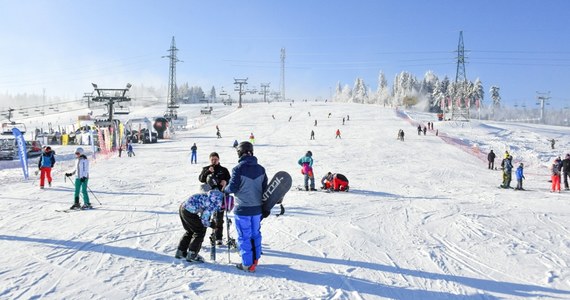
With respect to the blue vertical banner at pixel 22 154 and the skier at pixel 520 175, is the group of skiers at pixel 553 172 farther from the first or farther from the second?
the blue vertical banner at pixel 22 154

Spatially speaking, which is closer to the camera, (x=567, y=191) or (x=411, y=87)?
(x=567, y=191)

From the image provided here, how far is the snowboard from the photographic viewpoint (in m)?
5.15

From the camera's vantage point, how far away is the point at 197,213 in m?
5.26

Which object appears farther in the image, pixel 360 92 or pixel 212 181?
pixel 360 92

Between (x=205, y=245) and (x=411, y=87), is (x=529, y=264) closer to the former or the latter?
(x=205, y=245)

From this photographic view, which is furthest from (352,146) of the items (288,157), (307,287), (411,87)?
(411,87)

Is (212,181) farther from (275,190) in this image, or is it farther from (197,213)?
(275,190)

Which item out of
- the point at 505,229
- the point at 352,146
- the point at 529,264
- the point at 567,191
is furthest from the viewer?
the point at 352,146

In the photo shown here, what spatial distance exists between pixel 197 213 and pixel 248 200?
773 mm

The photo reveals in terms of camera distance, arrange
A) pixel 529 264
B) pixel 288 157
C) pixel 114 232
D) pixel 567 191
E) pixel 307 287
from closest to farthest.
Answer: pixel 307 287
pixel 529 264
pixel 114 232
pixel 567 191
pixel 288 157

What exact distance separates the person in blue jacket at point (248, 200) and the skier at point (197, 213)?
1.14ft

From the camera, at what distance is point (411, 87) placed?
4862 inches

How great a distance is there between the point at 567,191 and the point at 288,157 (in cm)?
1520

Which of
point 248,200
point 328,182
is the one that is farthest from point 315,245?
point 328,182
